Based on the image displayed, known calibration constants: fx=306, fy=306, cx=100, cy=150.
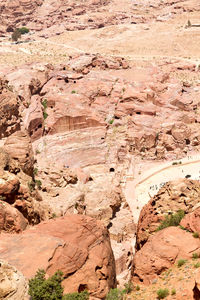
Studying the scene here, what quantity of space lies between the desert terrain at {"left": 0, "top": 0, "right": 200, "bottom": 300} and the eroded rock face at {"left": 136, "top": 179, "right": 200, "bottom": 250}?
0.09 metres

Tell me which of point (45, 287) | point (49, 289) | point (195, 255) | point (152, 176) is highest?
point (45, 287)

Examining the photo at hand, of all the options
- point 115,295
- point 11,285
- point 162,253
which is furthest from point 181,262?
point 11,285

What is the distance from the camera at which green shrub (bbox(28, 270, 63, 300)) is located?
39.5 feet

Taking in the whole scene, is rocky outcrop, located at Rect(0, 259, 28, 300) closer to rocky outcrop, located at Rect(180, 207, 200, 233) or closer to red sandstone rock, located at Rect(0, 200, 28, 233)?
red sandstone rock, located at Rect(0, 200, 28, 233)

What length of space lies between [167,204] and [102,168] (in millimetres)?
16524

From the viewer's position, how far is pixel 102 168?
3844cm

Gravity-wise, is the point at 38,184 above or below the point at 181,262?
below

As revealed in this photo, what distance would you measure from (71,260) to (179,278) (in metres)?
5.39

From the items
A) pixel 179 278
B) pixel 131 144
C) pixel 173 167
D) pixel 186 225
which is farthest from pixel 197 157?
pixel 179 278

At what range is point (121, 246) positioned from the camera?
2589 cm

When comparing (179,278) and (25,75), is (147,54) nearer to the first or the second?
(25,75)

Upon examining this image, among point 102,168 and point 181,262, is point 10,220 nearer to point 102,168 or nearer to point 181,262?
point 181,262

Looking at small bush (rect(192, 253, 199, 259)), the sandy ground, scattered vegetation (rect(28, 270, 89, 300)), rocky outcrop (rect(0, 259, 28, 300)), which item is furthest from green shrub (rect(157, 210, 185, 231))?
the sandy ground

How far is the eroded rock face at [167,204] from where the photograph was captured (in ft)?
72.0
